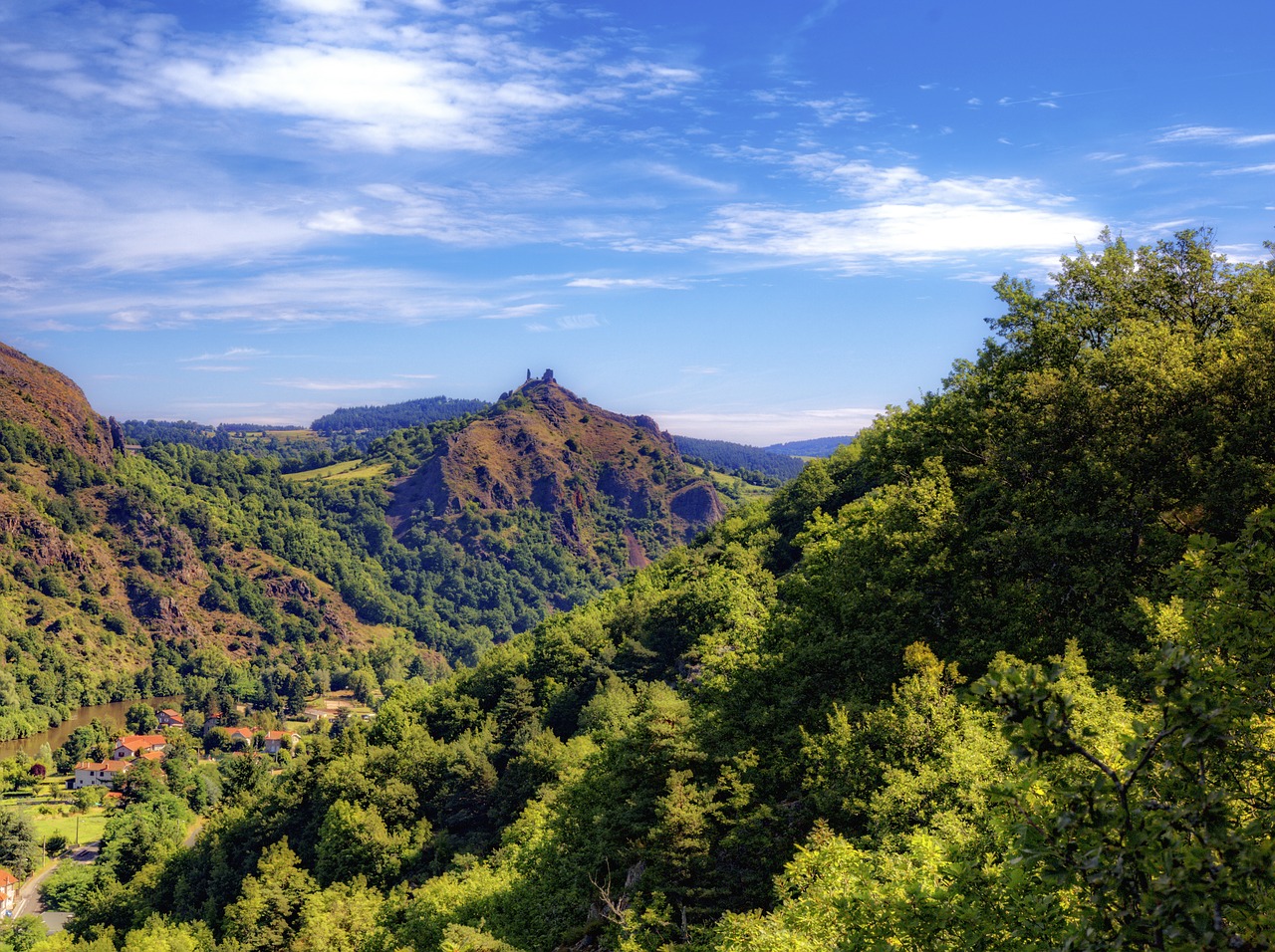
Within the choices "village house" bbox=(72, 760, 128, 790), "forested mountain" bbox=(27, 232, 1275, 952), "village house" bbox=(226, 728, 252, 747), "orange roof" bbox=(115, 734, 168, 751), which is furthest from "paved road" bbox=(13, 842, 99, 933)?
"forested mountain" bbox=(27, 232, 1275, 952)

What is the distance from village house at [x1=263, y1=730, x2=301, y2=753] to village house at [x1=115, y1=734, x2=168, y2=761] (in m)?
20.0

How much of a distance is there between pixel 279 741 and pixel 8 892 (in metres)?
81.7

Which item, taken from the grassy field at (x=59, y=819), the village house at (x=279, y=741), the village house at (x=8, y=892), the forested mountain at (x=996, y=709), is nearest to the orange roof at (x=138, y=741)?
the village house at (x=279, y=741)

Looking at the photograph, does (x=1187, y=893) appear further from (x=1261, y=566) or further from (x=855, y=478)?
(x=855, y=478)

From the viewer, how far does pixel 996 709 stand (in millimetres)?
7676

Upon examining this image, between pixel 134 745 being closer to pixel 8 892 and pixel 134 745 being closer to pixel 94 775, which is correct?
pixel 94 775

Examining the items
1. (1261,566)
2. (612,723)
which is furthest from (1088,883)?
(612,723)

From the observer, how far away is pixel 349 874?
6406 centimetres

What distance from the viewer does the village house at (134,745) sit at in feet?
550

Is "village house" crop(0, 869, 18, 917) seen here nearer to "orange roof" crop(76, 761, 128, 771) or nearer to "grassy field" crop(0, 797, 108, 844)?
"grassy field" crop(0, 797, 108, 844)

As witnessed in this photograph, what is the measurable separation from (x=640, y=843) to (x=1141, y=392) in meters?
23.4

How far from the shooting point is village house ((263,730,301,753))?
176137mm

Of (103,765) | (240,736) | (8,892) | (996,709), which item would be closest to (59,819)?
(103,765)

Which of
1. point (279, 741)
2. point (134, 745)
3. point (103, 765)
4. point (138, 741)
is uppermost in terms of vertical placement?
point (103, 765)
